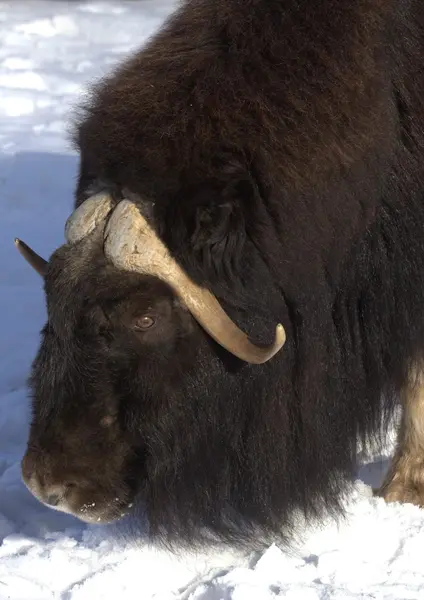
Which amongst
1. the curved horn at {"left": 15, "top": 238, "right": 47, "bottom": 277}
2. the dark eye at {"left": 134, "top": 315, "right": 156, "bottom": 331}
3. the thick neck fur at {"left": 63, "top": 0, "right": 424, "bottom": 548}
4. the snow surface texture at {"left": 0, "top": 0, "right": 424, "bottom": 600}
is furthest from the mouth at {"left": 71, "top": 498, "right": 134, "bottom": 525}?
the curved horn at {"left": 15, "top": 238, "right": 47, "bottom": 277}

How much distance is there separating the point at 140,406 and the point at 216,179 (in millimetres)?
481

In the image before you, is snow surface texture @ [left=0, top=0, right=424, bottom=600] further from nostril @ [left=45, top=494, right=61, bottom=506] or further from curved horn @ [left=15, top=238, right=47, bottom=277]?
curved horn @ [left=15, top=238, right=47, bottom=277]

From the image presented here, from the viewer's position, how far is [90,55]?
8.02 m

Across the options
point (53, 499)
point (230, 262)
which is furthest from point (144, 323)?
point (53, 499)

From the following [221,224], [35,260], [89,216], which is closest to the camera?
[221,224]

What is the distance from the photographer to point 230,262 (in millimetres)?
2262

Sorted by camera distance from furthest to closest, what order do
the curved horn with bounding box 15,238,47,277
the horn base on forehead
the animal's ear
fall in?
the curved horn with bounding box 15,238,47,277 < the horn base on forehead < the animal's ear

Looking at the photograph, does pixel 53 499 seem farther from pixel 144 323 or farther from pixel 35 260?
pixel 35 260

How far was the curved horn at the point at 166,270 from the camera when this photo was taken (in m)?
2.25

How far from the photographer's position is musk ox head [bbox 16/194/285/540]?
2262mm

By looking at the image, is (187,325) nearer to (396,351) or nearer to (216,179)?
(216,179)

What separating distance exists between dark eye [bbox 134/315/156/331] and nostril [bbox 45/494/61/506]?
38 cm

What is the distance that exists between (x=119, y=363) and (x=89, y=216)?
11.8 inches

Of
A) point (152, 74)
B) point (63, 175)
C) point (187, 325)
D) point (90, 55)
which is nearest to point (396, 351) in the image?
point (187, 325)
